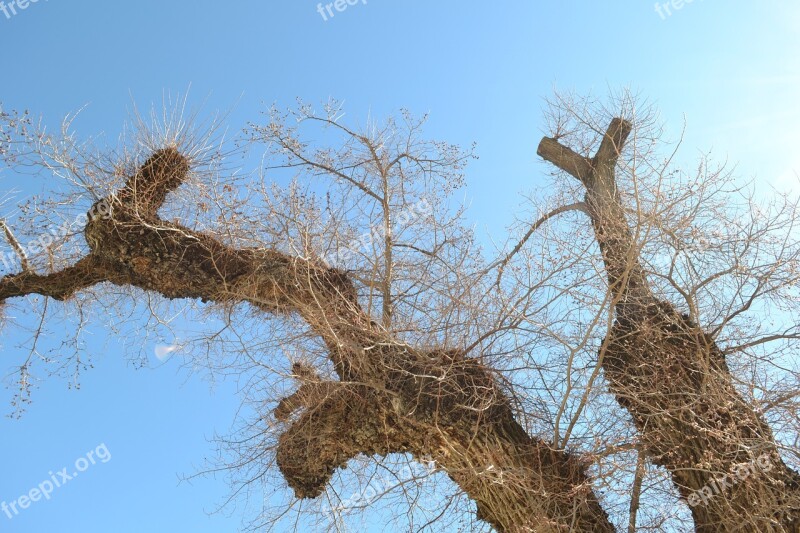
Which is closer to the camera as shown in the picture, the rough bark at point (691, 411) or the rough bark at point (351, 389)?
the rough bark at point (691, 411)

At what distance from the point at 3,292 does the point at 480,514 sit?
578cm

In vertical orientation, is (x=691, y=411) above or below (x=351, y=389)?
below

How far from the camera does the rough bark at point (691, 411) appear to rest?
5.33 metres

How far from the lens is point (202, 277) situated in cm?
690

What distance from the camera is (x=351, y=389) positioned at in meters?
6.21

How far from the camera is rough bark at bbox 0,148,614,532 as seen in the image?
19.1 feet

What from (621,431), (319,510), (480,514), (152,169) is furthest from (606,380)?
(152,169)

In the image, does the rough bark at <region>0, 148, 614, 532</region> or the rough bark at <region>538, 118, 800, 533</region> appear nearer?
the rough bark at <region>538, 118, 800, 533</region>

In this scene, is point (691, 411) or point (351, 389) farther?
point (351, 389)

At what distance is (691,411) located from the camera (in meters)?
5.36

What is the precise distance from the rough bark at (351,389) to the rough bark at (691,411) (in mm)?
770

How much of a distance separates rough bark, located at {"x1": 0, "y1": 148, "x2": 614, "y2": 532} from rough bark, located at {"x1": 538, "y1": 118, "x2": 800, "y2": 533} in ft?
2.53

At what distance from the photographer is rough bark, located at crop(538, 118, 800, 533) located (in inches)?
210

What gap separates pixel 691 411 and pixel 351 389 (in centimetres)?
281
